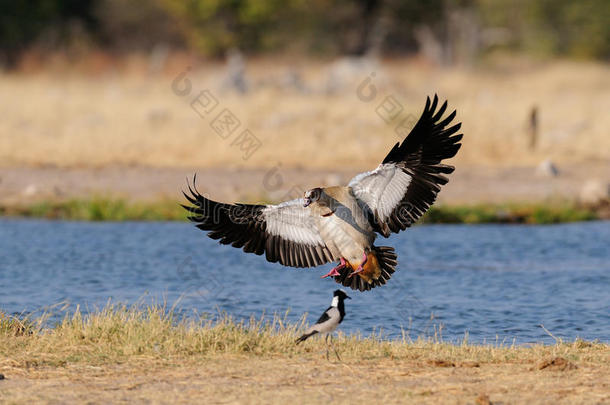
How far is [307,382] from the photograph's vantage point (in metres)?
6.09

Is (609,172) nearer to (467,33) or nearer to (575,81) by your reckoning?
(575,81)

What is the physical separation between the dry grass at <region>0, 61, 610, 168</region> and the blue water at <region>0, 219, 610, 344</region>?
15.1 ft

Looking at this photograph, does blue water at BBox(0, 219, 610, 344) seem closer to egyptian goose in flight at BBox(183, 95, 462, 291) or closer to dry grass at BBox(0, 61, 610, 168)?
egyptian goose in flight at BBox(183, 95, 462, 291)

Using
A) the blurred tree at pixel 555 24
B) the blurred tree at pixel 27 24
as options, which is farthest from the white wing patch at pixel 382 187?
the blurred tree at pixel 555 24

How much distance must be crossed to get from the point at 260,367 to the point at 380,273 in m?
1.27

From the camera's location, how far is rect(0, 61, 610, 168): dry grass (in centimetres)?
1869

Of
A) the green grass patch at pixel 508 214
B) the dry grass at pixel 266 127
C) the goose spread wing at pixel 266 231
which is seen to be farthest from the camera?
the dry grass at pixel 266 127

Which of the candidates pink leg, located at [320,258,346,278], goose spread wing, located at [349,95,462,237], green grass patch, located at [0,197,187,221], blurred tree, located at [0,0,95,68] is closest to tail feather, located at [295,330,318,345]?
pink leg, located at [320,258,346,278]

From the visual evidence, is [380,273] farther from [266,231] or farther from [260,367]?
[260,367]

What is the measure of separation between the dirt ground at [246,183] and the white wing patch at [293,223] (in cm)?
697

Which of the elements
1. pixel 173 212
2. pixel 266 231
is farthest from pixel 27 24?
pixel 266 231

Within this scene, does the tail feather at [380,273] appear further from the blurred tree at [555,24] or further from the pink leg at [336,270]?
the blurred tree at [555,24]

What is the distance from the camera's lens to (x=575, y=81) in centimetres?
3034

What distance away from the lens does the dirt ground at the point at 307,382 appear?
18.7 ft
